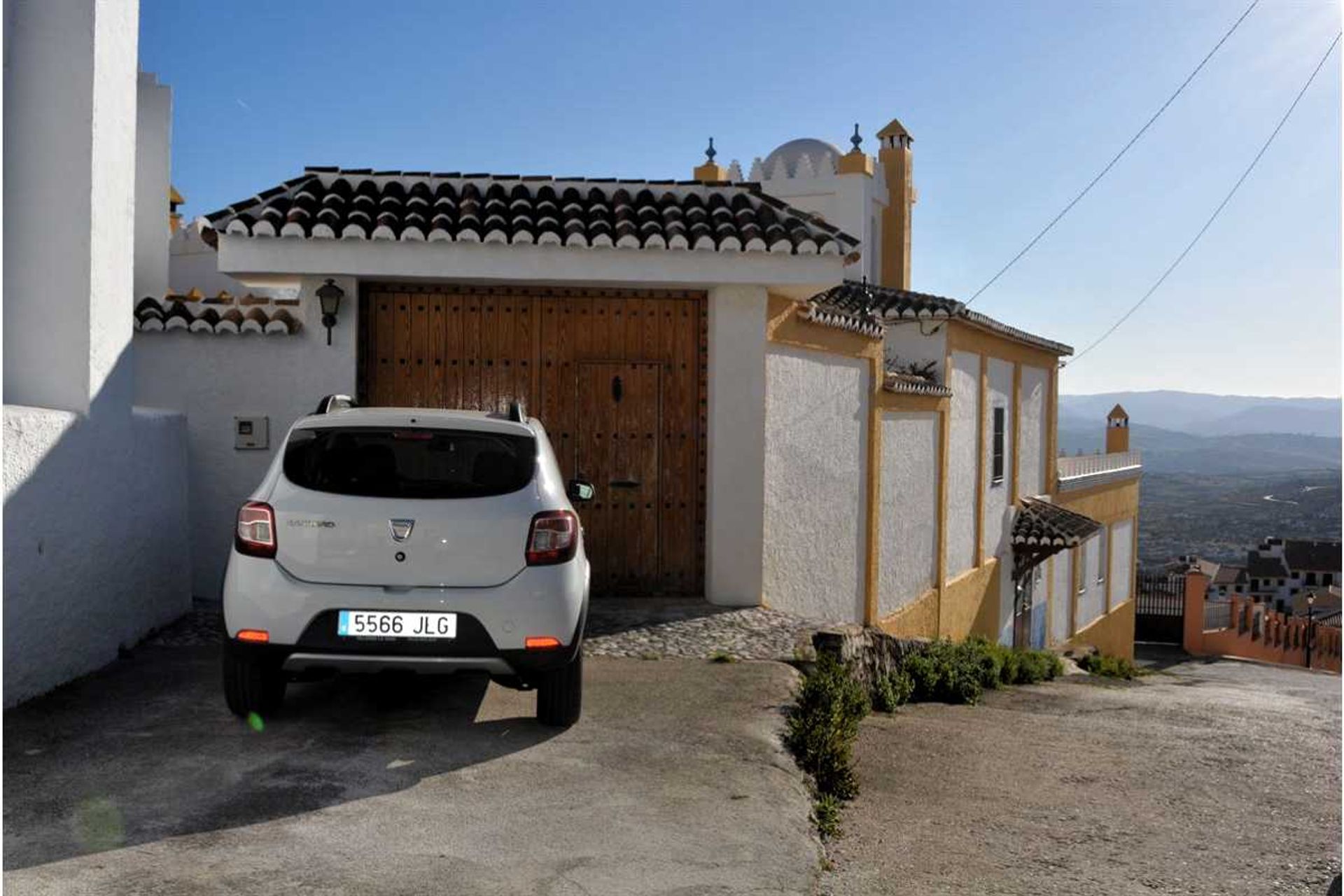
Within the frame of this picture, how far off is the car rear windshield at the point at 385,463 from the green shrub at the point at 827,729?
1991 millimetres

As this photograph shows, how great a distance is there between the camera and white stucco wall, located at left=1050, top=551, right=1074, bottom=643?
22.9 metres

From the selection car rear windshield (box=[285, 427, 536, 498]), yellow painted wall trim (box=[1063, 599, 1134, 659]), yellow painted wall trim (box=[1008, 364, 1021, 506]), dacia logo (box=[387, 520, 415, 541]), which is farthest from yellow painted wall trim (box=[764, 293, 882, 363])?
yellow painted wall trim (box=[1063, 599, 1134, 659])

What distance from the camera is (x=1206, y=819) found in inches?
229

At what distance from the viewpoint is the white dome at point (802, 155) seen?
26109 mm

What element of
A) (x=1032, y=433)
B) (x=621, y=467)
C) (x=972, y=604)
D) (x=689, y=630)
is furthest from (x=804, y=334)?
(x=1032, y=433)

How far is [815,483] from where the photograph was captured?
1114 centimetres

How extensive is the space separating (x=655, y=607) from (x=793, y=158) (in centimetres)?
1948

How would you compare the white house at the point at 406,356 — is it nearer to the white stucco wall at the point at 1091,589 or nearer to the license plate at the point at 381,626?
the license plate at the point at 381,626

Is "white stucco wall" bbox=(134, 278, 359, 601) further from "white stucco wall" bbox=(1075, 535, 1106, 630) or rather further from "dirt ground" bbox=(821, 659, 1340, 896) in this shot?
"white stucco wall" bbox=(1075, 535, 1106, 630)

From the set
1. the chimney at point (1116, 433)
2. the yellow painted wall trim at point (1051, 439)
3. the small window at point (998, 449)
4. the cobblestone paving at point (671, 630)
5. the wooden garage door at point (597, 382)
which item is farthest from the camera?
the chimney at point (1116, 433)

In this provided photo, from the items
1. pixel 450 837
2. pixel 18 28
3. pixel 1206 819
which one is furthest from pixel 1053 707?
pixel 18 28

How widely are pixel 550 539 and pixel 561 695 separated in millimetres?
942

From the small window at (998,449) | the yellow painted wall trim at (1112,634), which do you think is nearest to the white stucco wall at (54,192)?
the small window at (998,449)

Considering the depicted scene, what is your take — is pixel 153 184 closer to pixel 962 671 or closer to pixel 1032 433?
pixel 962 671
